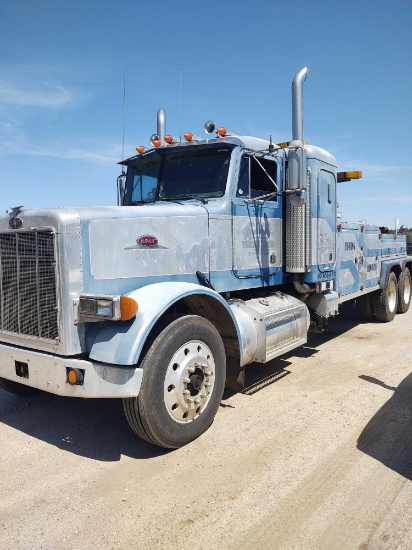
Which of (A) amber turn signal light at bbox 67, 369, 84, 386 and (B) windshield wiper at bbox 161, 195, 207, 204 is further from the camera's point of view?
(B) windshield wiper at bbox 161, 195, 207, 204

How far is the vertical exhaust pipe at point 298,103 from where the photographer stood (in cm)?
559

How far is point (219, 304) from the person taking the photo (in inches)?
172

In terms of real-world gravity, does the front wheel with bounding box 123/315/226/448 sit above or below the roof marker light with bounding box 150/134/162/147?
below

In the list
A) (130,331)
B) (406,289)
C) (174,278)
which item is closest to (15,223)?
(130,331)

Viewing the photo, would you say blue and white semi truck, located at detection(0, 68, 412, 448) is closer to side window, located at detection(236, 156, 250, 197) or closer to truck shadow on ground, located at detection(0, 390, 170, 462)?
side window, located at detection(236, 156, 250, 197)

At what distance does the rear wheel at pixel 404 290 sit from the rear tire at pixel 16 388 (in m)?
8.03

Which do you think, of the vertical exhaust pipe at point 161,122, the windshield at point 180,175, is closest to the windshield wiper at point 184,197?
the windshield at point 180,175

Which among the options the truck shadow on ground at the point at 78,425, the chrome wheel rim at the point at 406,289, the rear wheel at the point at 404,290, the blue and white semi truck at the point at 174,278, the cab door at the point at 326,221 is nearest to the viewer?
the blue and white semi truck at the point at 174,278

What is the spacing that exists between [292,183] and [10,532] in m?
4.01

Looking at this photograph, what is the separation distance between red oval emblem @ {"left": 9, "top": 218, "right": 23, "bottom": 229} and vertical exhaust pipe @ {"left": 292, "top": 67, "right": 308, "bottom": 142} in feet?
11.6

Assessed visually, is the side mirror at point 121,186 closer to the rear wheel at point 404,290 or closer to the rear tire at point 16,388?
the rear tire at point 16,388

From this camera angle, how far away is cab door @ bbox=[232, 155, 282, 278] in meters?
5.01

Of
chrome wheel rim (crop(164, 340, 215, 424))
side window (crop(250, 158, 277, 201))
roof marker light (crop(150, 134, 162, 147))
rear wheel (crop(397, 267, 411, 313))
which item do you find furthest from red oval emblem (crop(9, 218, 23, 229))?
rear wheel (crop(397, 267, 411, 313))

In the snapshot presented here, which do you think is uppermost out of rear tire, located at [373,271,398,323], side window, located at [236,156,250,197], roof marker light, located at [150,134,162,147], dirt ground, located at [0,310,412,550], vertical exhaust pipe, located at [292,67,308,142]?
vertical exhaust pipe, located at [292,67,308,142]
